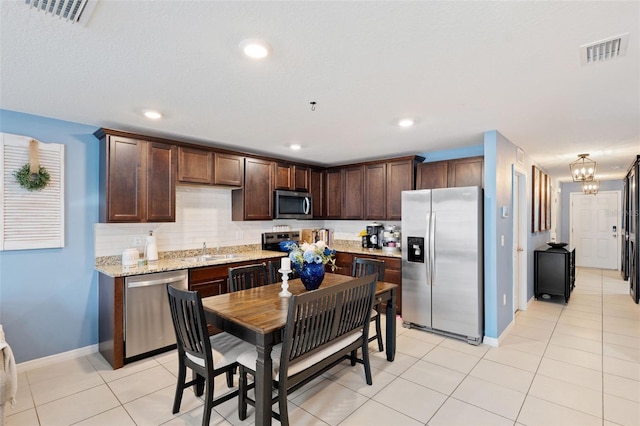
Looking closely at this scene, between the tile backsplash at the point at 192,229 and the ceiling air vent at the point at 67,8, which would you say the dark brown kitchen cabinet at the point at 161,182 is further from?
the ceiling air vent at the point at 67,8

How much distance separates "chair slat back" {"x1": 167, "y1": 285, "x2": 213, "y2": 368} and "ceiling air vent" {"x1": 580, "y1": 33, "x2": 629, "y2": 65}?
2691 millimetres

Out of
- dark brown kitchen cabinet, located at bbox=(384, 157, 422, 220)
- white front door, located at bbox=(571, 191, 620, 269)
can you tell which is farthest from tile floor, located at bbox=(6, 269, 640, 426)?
white front door, located at bbox=(571, 191, 620, 269)

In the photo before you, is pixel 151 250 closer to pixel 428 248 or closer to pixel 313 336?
pixel 313 336

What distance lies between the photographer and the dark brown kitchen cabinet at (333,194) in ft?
18.4

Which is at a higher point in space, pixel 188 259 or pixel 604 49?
pixel 604 49

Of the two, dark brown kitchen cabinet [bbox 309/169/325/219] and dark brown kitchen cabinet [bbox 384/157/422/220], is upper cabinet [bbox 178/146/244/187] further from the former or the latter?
dark brown kitchen cabinet [bbox 384/157/422/220]

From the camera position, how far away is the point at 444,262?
12.6 ft

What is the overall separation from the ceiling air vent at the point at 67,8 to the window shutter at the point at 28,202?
2.07 m

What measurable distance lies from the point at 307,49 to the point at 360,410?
2.48 m

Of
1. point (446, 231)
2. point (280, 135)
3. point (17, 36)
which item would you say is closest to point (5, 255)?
point (17, 36)

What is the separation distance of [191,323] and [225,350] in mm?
396

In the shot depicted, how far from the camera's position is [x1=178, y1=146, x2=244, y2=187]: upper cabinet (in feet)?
12.6

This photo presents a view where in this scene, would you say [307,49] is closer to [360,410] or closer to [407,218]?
[360,410]

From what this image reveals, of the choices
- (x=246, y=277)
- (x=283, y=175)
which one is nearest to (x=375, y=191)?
(x=283, y=175)
